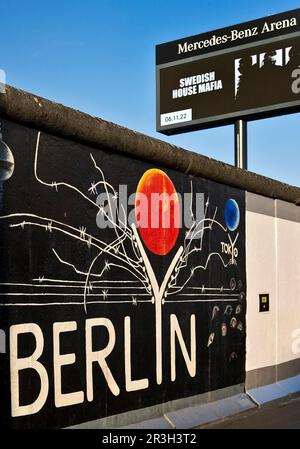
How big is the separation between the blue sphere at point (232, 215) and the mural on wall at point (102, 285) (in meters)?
0.06

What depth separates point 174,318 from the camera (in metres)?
7.01

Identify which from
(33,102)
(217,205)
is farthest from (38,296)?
(217,205)

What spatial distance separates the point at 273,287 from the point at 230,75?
543 cm

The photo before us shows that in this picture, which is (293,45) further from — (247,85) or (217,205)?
(217,205)

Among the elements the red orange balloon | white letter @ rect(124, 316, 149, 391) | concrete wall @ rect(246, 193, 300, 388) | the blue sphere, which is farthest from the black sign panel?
white letter @ rect(124, 316, 149, 391)

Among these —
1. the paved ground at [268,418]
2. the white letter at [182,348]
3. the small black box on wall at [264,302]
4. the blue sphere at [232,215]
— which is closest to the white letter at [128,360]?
the white letter at [182,348]

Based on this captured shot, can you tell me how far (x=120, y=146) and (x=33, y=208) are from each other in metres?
1.40

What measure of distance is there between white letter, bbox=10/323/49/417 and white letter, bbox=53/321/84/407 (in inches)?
5.3

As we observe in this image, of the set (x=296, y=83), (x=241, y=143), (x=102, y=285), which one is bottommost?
(x=102, y=285)

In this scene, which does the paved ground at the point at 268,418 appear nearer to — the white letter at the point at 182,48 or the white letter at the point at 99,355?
the white letter at the point at 99,355

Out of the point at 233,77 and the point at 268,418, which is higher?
the point at 233,77

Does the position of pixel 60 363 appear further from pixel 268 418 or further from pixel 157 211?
pixel 268 418

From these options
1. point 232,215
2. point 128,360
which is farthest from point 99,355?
point 232,215

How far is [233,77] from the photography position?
12938 mm
